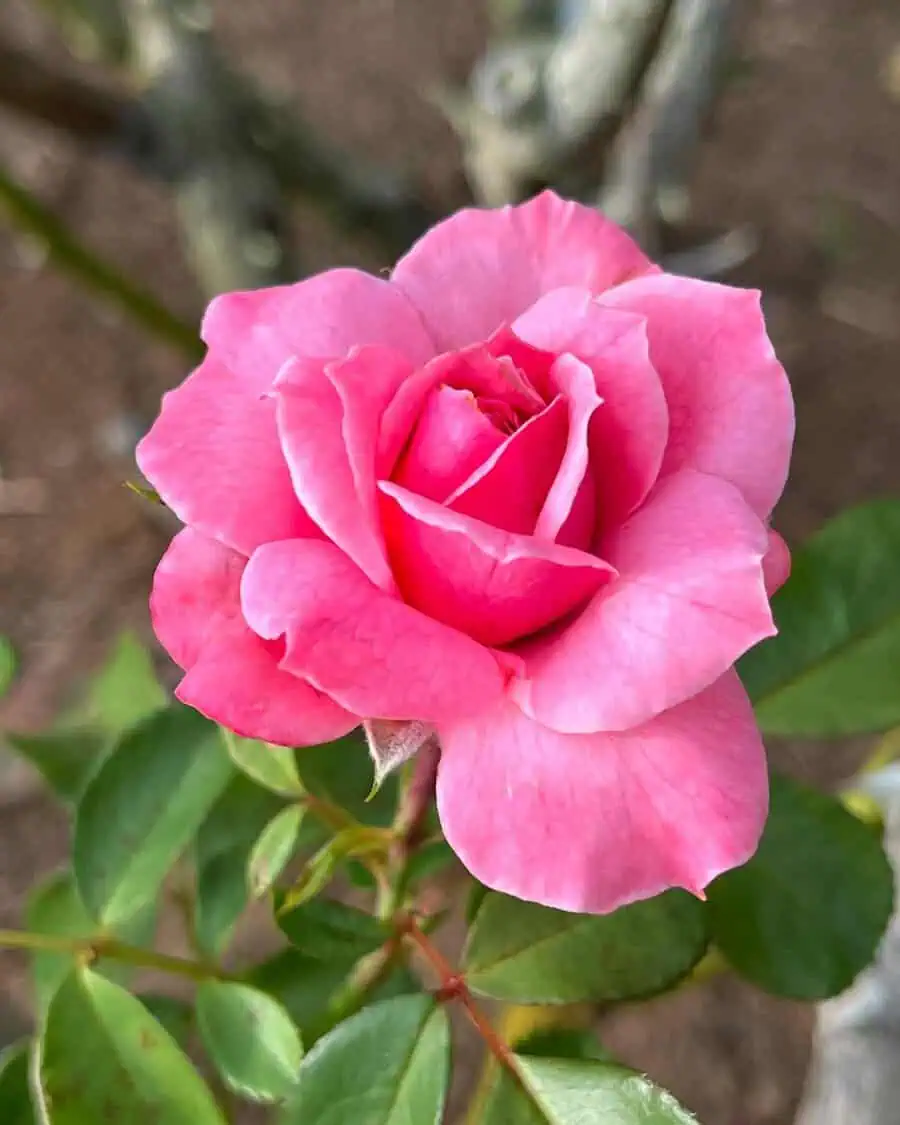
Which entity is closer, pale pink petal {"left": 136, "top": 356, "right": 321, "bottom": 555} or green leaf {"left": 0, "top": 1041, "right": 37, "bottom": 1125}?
pale pink petal {"left": 136, "top": 356, "right": 321, "bottom": 555}

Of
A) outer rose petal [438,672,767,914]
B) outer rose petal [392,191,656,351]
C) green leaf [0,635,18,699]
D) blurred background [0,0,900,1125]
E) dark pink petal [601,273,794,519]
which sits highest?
outer rose petal [392,191,656,351]

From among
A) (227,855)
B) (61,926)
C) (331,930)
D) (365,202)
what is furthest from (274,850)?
(365,202)

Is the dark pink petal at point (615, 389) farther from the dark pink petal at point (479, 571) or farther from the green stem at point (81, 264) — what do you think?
the green stem at point (81, 264)

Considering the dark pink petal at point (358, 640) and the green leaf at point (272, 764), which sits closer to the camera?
the dark pink petal at point (358, 640)

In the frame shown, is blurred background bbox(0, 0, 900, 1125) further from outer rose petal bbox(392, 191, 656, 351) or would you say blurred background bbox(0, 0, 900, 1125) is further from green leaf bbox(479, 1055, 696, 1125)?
green leaf bbox(479, 1055, 696, 1125)

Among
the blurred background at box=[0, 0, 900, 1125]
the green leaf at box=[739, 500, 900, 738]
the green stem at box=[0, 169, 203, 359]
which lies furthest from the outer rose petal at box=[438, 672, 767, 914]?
the green stem at box=[0, 169, 203, 359]

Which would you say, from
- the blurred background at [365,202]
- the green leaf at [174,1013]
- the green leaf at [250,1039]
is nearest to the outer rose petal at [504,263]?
the green leaf at [250,1039]
